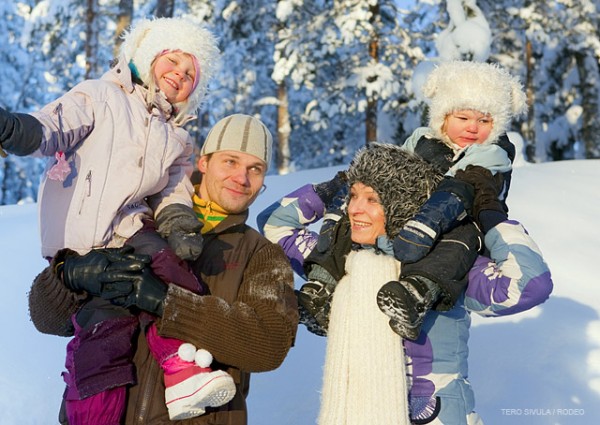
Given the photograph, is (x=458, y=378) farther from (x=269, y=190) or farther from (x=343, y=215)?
(x=269, y=190)

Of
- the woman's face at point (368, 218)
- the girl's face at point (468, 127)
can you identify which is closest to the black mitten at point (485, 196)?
the girl's face at point (468, 127)

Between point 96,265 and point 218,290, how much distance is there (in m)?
0.59

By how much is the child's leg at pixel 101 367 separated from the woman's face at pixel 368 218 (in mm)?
1034

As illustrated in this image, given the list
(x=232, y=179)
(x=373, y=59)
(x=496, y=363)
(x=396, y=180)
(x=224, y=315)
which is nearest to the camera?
(x=224, y=315)

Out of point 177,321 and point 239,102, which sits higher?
point 177,321

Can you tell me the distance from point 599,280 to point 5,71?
78.4ft

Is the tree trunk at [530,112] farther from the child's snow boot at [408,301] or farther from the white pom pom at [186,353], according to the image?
the white pom pom at [186,353]

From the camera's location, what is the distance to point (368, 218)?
305 cm

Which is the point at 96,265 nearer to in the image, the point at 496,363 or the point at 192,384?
the point at 192,384

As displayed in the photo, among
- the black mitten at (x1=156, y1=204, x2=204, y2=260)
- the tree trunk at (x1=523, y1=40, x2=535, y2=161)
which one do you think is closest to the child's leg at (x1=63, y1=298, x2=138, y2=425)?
the black mitten at (x1=156, y1=204, x2=204, y2=260)

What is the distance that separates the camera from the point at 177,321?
2711 millimetres

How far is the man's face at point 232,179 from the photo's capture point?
10.4ft

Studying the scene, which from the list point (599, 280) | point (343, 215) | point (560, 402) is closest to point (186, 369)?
point (343, 215)

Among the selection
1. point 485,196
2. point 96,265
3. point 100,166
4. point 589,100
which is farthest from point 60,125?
point 589,100
